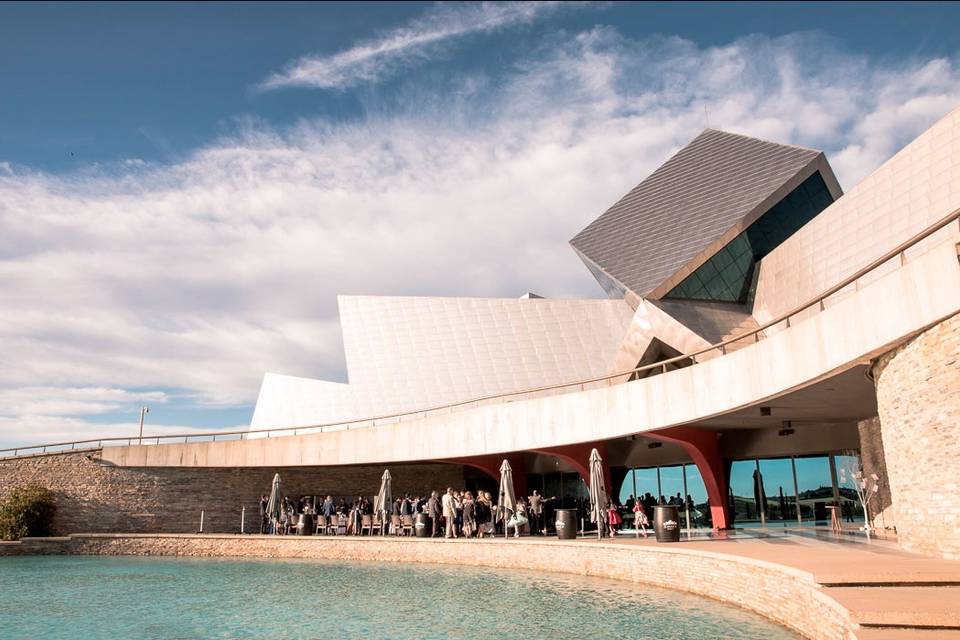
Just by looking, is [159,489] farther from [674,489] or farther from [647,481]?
[674,489]

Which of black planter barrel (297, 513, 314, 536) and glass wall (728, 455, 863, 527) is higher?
glass wall (728, 455, 863, 527)

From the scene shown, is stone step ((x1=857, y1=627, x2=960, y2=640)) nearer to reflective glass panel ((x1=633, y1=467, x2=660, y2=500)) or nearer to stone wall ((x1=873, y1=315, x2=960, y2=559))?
stone wall ((x1=873, y1=315, x2=960, y2=559))

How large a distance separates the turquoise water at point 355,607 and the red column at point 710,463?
6316 millimetres

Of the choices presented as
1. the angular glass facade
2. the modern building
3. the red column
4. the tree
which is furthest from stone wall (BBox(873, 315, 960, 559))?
the angular glass facade

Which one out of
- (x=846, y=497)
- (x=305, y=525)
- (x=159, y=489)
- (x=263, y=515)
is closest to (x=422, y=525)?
(x=305, y=525)

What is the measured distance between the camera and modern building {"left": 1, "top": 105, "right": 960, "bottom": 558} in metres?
10.2

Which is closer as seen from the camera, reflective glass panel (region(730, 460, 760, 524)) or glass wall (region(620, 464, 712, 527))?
reflective glass panel (region(730, 460, 760, 524))

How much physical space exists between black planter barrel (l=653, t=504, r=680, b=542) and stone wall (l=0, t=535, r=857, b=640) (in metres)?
1.03

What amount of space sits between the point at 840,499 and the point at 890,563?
1202 cm

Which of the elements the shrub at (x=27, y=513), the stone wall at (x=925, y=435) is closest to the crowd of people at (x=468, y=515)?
the stone wall at (x=925, y=435)

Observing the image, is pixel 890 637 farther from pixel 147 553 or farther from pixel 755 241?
pixel 755 241

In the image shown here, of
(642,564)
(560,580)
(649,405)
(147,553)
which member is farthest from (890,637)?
(147,553)

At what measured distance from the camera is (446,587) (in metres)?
13.1

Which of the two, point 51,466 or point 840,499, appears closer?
point 840,499
